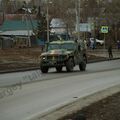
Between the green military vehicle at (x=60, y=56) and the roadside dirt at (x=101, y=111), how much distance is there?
16.2 m

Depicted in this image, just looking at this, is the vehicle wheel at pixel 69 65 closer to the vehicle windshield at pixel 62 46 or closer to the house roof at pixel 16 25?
the vehicle windshield at pixel 62 46

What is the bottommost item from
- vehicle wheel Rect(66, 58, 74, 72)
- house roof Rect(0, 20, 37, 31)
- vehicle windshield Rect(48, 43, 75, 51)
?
vehicle wheel Rect(66, 58, 74, 72)

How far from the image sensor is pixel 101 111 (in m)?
11.0

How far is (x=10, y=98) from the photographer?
15.0m

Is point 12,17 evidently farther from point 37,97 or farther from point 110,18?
point 37,97

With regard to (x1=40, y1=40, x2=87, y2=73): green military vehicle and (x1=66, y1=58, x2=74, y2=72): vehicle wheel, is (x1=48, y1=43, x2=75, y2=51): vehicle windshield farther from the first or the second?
(x1=66, y1=58, x2=74, y2=72): vehicle wheel

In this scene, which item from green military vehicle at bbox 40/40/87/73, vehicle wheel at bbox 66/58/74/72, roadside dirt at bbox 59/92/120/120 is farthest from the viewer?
vehicle wheel at bbox 66/58/74/72

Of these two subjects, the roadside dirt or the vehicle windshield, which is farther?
A: the vehicle windshield

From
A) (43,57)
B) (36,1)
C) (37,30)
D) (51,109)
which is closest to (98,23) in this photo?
(37,30)

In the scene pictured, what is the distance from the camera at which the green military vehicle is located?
29.7 metres

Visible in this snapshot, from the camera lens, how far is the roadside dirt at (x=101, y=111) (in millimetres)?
10070

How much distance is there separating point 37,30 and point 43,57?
216ft

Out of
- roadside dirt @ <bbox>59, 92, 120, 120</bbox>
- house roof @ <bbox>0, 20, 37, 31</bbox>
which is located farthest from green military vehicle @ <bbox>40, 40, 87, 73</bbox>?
Answer: house roof @ <bbox>0, 20, 37, 31</bbox>

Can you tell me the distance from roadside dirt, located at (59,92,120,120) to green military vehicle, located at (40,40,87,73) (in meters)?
16.2
